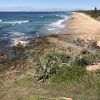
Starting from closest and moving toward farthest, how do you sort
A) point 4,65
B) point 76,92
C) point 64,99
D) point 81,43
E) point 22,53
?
point 64,99 → point 76,92 → point 4,65 → point 22,53 → point 81,43

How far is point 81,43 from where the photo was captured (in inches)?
1375

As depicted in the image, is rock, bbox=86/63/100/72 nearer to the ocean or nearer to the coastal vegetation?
the coastal vegetation

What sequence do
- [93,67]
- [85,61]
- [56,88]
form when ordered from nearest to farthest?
[56,88], [93,67], [85,61]

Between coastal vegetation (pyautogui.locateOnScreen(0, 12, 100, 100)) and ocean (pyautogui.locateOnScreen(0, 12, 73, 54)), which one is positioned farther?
ocean (pyautogui.locateOnScreen(0, 12, 73, 54))

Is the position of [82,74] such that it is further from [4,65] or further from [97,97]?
Answer: [4,65]

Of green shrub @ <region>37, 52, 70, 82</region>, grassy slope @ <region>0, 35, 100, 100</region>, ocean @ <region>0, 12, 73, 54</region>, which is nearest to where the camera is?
grassy slope @ <region>0, 35, 100, 100</region>

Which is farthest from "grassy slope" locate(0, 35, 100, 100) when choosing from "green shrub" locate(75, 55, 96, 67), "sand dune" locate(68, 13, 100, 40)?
"sand dune" locate(68, 13, 100, 40)

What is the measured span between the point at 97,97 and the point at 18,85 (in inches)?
179

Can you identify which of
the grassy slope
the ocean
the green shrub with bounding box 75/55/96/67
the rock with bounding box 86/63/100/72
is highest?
the green shrub with bounding box 75/55/96/67

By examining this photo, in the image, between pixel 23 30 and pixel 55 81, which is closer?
pixel 55 81

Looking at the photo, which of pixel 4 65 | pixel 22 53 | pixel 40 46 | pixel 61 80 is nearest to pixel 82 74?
pixel 61 80

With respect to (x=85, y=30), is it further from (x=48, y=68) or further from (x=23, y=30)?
(x=48, y=68)

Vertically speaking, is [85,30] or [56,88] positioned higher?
[56,88]

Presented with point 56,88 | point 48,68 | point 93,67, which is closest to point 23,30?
point 93,67
